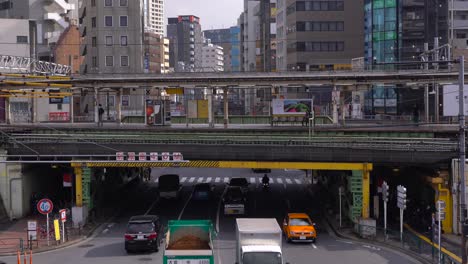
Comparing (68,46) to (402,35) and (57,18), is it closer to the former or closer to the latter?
(57,18)

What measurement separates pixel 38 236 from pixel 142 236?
732 cm

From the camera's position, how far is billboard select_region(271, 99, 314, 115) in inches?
2090

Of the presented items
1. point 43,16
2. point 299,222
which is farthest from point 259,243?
point 43,16

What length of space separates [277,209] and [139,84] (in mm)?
14290

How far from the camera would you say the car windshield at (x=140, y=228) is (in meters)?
30.6

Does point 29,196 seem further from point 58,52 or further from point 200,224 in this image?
point 58,52

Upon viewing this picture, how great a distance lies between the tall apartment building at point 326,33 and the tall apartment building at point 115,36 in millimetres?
23847

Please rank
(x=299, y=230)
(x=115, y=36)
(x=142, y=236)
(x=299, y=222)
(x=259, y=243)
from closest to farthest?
(x=259, y=243), (x=142, y=236), (x=299, y=230), (x=299, y=222), (x=115, y=36)

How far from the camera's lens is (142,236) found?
Result: 30.4 meters

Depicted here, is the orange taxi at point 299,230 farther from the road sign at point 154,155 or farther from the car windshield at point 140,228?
the road sign at point 154,155

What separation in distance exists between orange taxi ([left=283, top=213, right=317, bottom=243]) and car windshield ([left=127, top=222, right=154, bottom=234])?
7222 millimetres

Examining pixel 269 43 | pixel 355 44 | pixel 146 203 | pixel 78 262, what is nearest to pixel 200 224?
pixel 78 262

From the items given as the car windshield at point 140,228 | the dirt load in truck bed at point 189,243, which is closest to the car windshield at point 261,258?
the dirt load in truck bed at point 189,243

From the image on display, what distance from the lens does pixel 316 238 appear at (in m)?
34.4
